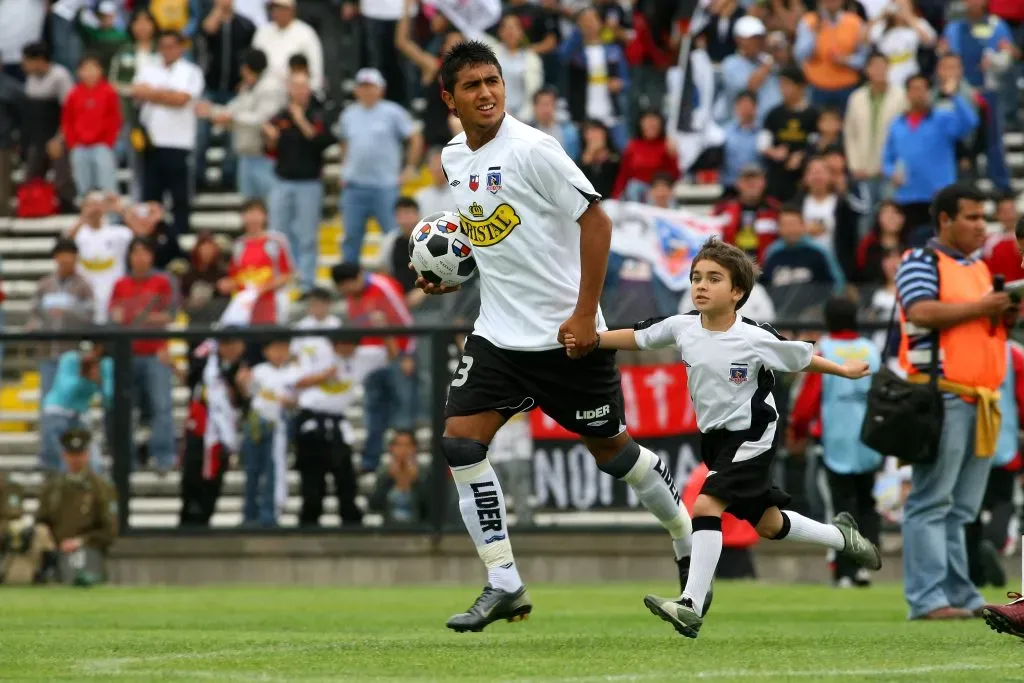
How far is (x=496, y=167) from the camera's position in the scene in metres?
8.65

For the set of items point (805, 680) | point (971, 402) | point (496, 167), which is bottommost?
point (805, 680)

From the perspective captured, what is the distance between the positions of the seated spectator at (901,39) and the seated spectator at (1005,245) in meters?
1.93

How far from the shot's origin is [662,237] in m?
17.2

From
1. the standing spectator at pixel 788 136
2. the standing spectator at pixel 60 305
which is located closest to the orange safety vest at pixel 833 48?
the standing spectator at pixel 788 136

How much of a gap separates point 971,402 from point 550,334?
9.28ft

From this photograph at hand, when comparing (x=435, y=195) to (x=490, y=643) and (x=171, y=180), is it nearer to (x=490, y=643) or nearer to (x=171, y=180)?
(x=171, y=180)

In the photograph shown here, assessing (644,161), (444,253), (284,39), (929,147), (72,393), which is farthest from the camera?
(284,39)

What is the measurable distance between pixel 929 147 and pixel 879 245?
141 cm

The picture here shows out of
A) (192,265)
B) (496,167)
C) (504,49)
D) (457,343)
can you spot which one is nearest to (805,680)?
(496,167)

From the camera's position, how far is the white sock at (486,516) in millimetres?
8727

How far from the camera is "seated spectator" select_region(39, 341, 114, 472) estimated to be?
1683 centimetres

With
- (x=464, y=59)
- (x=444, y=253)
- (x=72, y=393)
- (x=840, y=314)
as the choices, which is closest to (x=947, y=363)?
(x=444, y=253)

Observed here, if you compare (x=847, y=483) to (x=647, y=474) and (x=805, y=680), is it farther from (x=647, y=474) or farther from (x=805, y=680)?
(x=805, y=680)

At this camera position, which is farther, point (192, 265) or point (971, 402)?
point (192, 265)
